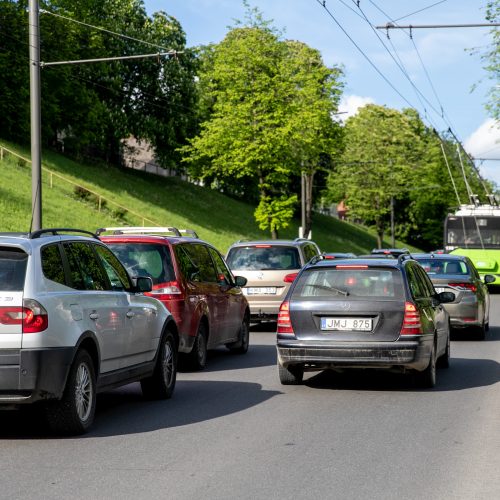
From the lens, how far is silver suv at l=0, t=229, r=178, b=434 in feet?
27.0

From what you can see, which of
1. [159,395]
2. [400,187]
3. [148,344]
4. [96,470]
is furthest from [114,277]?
[400,187]

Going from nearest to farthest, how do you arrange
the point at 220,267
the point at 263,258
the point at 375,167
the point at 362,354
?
the point at 362,354, the point at 220,267, the point at 263,258, the point at 375,167

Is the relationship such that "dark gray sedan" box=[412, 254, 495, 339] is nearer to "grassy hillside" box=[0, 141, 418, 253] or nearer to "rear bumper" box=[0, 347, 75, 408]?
"rear bumper" box=[0, 347, 75, 408]

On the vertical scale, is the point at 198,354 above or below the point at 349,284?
below

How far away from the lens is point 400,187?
79438 mm

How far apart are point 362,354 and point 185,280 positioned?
9.99 feet

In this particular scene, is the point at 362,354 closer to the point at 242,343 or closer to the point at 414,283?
the point at 414,283

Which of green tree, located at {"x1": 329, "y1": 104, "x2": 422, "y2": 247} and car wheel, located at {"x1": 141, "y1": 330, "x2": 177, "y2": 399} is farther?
green tree, located at {"x1": 329, "y1": 104, "x2": 422, "y2": 247}

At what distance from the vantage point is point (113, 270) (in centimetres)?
1045

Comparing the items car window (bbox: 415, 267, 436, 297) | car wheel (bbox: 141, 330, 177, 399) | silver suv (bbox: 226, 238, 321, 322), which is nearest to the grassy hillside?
silver suv (bbox: 226, 238, 321, 322)

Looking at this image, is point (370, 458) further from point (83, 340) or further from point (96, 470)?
point (83, 340)

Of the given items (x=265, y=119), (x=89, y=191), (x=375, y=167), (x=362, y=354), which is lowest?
(x=362, y=354)

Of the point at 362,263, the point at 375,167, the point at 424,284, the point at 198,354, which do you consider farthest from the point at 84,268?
the point at 375,167

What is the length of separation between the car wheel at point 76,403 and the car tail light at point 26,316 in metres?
0.54
